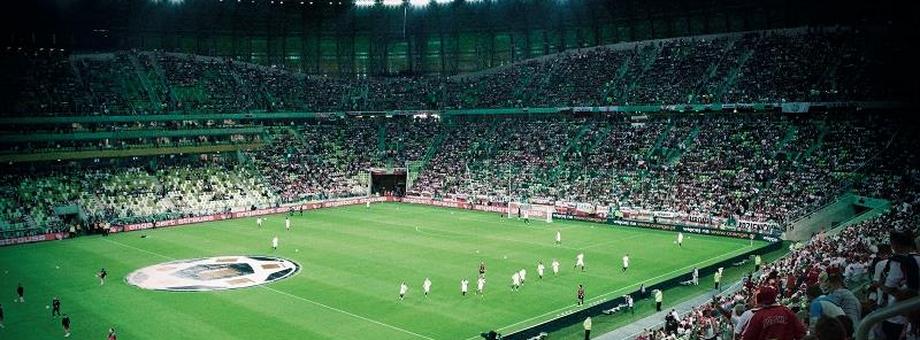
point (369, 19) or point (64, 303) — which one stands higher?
point (369, 19)

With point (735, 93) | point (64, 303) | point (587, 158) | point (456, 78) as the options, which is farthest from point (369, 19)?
point (64, 303)

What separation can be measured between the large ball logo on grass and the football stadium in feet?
0.93

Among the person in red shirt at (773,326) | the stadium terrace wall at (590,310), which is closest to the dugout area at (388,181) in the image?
the stadium terrace wall at (590,310)

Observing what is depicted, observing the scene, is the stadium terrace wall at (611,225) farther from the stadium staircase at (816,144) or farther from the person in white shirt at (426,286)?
the stadium staircase at (816,144)

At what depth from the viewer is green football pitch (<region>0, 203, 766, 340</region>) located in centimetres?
3003

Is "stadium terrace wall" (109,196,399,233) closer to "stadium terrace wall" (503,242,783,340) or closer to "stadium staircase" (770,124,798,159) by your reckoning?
"stadium staircase" (770,124,798,159)

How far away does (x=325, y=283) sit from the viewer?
37.6m

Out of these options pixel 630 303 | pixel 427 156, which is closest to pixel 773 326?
pixel 630 303

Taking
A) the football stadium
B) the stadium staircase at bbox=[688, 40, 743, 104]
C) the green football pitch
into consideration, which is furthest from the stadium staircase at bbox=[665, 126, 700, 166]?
the green football pitch

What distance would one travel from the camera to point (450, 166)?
3157 inches

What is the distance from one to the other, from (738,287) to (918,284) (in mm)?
28296

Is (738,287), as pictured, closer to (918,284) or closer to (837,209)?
(837,209)

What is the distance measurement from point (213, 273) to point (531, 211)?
30.2m

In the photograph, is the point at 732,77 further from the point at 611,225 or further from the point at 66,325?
the point at 66,325
